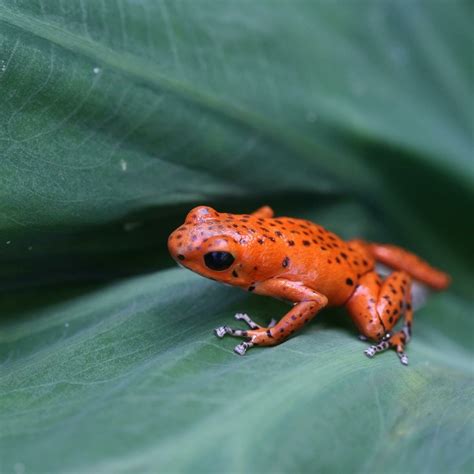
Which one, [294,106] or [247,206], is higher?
[294,106]

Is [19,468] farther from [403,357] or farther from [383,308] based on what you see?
[383,308]

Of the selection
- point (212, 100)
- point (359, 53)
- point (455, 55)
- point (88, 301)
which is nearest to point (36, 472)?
point (88, 301)

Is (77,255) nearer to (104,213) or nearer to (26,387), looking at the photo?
(104,213)

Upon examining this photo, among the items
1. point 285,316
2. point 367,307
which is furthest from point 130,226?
point 367,307

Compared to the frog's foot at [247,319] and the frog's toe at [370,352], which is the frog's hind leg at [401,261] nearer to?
the frog's toe at [370,352]

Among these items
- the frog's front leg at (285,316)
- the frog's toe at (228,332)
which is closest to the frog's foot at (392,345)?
the frog's front leg at (285,316)

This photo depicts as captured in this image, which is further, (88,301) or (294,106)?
(294,106)

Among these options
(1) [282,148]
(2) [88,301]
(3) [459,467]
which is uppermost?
(1) [282,148]
